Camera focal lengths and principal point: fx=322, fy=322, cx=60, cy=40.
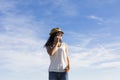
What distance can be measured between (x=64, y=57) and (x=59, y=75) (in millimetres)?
641

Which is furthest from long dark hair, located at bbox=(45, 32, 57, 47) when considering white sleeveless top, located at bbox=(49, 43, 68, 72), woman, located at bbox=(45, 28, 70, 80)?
white sleeveless top, located at bbox=(49, 43, 68, 72)

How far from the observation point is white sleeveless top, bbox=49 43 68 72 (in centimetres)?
1102

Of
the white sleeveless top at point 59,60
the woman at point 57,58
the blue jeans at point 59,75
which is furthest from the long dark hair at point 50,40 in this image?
the blue jeans at point 59,75

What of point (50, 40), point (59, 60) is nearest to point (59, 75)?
point (59, 60)

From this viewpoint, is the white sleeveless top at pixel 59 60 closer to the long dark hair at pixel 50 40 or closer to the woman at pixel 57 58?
the woman at pixel 57 58

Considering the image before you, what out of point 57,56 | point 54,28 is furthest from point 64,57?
point 54,28

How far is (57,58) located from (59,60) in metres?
0.10

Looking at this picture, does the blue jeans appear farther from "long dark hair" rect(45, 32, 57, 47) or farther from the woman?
"long dark hair" rect(45, 32, 57, 47)

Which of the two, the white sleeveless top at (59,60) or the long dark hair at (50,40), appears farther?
the long dark hair at (50,40)

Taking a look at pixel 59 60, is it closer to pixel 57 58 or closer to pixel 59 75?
pixel 57 58

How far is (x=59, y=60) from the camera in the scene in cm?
1109

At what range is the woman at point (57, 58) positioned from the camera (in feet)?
36.1

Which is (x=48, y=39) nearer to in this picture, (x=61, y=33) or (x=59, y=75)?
(x=61, y=33)

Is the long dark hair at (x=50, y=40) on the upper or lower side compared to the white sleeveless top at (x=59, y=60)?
upper
